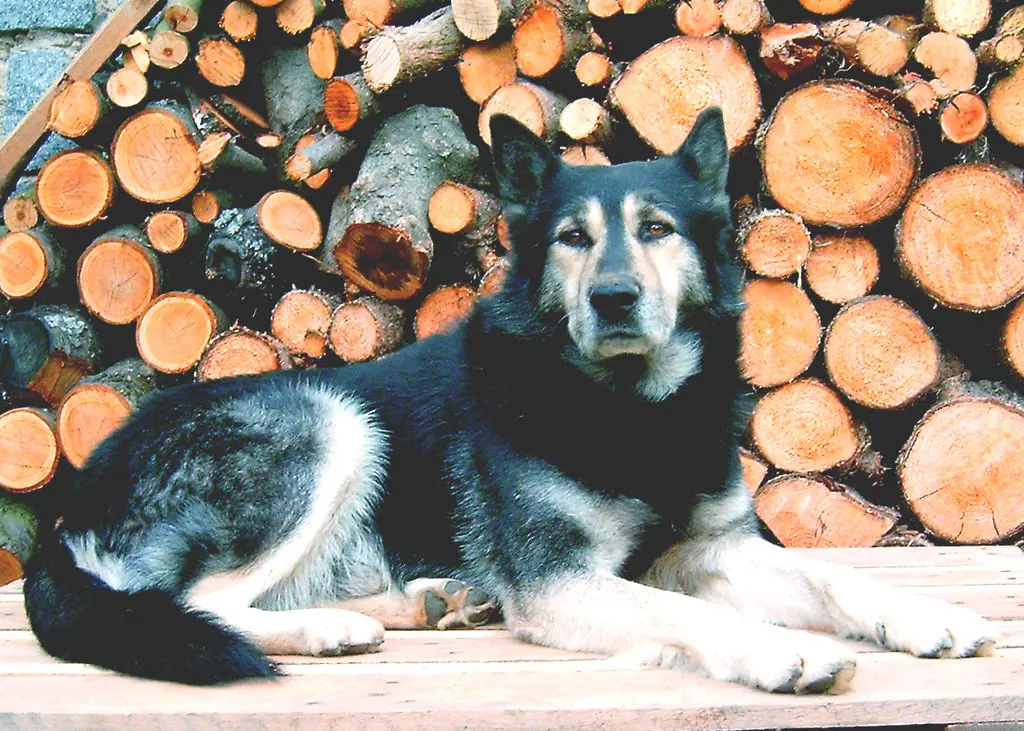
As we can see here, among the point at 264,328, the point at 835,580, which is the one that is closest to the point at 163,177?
the point at 264,328

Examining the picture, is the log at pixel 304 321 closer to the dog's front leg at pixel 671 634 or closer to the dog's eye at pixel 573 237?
the dog's eye at pixel 573 237

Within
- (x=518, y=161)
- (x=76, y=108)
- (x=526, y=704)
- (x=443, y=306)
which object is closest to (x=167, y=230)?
(x=76, y=108)

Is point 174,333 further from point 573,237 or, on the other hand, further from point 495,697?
point 495,697

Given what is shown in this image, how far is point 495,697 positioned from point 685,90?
2506 millimetres

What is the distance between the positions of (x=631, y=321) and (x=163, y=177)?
2509 millimetres

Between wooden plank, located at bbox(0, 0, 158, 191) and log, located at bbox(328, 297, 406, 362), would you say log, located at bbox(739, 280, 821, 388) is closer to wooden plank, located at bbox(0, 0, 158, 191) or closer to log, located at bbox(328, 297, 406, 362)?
log, located at bbox(328, 297, 406, 362)

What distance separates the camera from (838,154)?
3.70 m

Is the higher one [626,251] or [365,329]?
[626,251]

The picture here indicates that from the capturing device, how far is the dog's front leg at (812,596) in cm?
232

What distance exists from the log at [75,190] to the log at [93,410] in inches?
26.6

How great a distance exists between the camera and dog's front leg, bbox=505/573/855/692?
2016 millimetres

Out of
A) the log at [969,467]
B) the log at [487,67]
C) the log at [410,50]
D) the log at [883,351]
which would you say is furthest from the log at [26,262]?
the log at [969,467]

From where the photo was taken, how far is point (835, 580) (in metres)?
2.59

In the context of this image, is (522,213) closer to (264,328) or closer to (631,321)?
(631,321)
